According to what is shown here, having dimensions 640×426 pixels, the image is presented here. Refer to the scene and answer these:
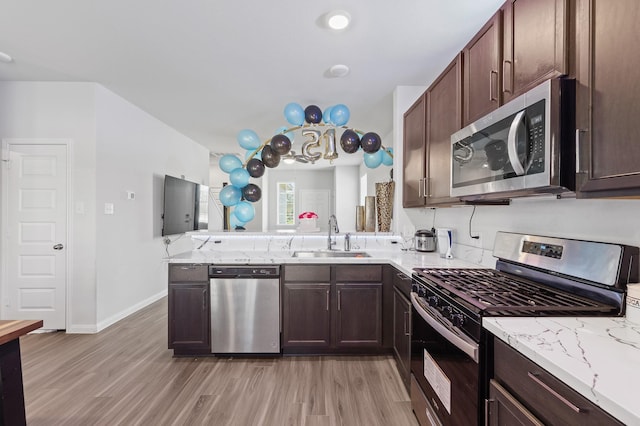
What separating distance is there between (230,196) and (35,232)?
6.76 feet

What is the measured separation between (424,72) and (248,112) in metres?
2.30

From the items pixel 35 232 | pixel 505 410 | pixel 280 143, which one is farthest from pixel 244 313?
pixel 35 232

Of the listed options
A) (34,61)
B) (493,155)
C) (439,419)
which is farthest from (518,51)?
(34,61)

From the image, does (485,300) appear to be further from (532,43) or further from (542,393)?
(532,43)

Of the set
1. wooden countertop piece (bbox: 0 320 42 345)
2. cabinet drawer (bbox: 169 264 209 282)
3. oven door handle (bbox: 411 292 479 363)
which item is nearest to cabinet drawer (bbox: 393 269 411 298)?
oven door handle (bbox: 411 292 479 363)

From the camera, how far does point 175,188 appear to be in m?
4.64

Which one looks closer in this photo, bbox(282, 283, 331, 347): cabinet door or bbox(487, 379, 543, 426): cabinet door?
bbox(487, 379, 543, 426): cabinet door

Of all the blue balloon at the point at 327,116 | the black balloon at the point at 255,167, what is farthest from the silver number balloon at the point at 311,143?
the black balloon at the point at 255,167

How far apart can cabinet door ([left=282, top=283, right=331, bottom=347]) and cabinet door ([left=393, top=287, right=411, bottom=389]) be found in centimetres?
58

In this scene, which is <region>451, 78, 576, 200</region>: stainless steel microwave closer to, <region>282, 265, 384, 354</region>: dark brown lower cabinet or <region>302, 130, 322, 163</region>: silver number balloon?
<region>282, 265, 384, 354</region>: dark brown lower cabinet

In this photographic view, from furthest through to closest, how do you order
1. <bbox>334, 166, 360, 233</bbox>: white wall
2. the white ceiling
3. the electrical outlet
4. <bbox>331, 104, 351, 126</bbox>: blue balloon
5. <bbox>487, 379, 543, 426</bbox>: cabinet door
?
1. <bbox>334, 166, 360, 233</bbox>: white wall
2. <bbox>331, 104, 351, 126</bbox>: blue balloon
3. the electrical outlet
4. the white ceiling
5. <bbox>487, 379, 543, 426</bbox>: cabinet door

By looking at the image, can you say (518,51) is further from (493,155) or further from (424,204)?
(424,204)

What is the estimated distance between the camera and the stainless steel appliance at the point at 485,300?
3.70ft

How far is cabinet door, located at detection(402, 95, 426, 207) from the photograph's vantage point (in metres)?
2.59
